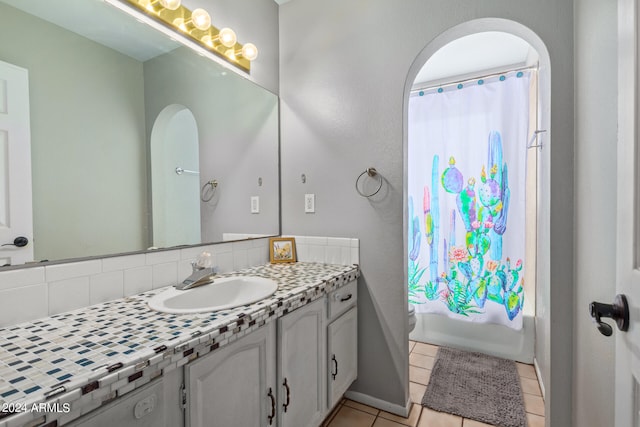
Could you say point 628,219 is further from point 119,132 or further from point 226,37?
point 226,37

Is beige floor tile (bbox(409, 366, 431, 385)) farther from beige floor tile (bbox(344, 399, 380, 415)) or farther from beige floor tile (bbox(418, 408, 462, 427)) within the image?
beige floor tile (bbox(344, 399, 380, 415))

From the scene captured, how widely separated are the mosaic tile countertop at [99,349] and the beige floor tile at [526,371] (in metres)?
1.93

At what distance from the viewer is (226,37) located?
1.50 meters

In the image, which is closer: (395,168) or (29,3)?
(29,3)

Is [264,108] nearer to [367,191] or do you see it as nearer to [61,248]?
[367,191]

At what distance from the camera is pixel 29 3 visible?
90 cm

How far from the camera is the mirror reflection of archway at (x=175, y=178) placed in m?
1.27

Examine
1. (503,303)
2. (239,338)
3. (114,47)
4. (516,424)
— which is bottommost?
(516,424)

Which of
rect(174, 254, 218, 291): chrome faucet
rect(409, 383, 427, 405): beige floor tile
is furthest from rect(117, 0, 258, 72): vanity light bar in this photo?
rect(409, 383, 427, 405): beige floor tile

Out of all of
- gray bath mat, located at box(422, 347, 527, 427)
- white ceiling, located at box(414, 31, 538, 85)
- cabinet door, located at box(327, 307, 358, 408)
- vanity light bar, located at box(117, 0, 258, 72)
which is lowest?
gray bath mat, located at box(422, 347, 527, 427)

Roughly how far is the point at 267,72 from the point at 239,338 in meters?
1.61

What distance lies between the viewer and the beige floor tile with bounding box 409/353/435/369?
216 cm

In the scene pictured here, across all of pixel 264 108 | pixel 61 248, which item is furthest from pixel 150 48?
pixel 61 248

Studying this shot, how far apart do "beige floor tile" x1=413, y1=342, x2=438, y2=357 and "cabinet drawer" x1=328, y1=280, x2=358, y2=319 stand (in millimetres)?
1097
